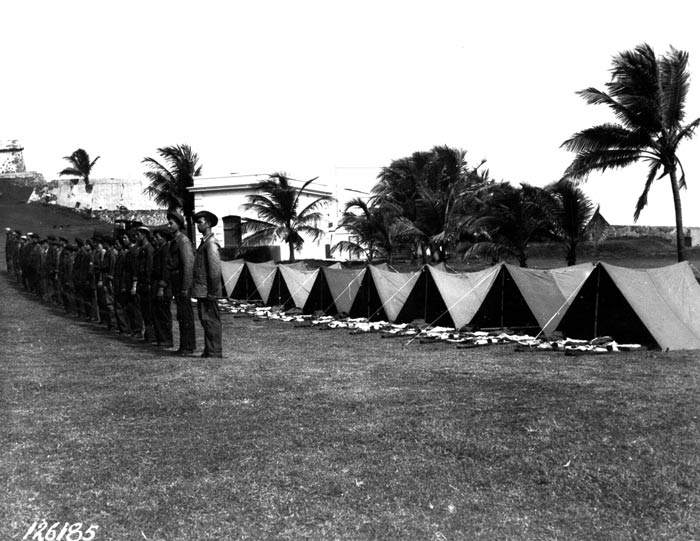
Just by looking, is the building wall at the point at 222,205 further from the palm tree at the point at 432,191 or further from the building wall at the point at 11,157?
the building wall at the point at 11,157

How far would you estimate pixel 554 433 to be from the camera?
601 cm

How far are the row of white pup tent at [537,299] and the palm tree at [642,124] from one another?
247 inches

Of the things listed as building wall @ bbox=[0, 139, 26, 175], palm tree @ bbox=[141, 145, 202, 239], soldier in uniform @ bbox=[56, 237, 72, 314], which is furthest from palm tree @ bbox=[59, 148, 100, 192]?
soldier in uniform @ bbox=[56, 237, 72, 314]

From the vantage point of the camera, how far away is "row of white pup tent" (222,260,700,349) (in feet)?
40.2

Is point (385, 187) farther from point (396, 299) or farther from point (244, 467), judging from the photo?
point (244, 467)

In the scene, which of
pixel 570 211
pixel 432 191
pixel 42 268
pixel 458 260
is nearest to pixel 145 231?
pixel 42 268

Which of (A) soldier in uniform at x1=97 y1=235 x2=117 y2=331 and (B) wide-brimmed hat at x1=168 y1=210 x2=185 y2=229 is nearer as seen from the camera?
(B) wide-brimmed hat at x1=168 y1=210 x2=185 y2=229

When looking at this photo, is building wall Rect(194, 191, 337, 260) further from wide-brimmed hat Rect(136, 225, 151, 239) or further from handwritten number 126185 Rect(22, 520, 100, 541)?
handwritten number 126185 Rect(22, 520, 100, 541)

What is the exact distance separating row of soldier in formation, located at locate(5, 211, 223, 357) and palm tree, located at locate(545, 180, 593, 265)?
12215mm

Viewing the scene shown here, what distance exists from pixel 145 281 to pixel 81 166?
54.6 metres

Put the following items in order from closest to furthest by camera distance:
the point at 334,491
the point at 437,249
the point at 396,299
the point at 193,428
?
the point at 334,491 → the point at 193,428 → the point at 396,299 → the point at 437,249

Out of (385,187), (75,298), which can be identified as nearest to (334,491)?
(75,298)

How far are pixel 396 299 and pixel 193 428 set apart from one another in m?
10.5

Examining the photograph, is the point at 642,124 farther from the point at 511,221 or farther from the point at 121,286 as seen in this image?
the point at 121,286
